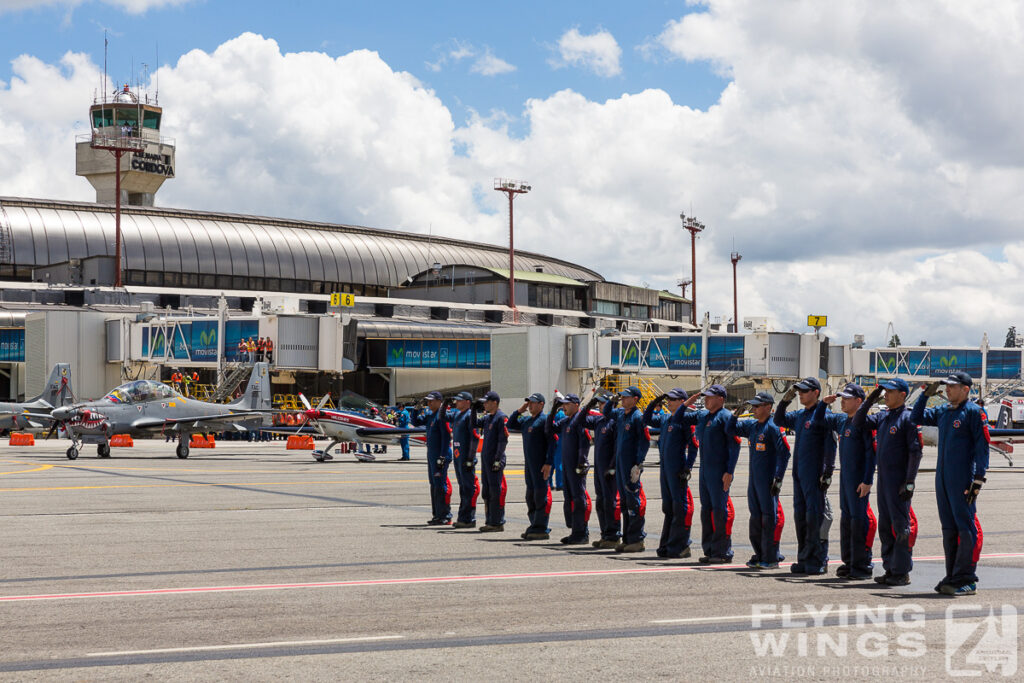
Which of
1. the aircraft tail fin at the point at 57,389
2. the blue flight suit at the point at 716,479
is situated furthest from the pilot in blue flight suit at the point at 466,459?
the aircraft tail fin at the point at 57,389

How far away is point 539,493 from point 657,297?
95.8 metres

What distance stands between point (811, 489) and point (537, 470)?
4.56 metres

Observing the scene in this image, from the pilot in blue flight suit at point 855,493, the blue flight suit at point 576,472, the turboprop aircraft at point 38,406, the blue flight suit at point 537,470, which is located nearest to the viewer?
the pilot in blue flight suit at point 855,493

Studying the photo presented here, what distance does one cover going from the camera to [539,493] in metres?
15.5

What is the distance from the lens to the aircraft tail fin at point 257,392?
152 ft

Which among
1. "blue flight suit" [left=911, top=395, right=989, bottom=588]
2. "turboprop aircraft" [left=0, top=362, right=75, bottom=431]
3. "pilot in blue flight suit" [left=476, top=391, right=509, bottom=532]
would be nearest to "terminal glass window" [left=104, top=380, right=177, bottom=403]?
"turboprop aircraft" [left=0, top=362, right=75, bottom=431]

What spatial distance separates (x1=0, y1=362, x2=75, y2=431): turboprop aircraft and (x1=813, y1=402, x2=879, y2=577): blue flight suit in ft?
134

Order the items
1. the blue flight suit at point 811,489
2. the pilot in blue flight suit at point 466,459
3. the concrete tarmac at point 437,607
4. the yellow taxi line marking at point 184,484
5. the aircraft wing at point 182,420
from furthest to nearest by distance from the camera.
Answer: the aircraft wing at point 182,420
the yellow taxi line marking at point 184,484
the pilot in blue flight suit at point 466,459
the blue flight suit at point 811,489
the concrete tarmac at point 437,607

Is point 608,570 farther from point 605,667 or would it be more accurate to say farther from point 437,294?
point 437,294

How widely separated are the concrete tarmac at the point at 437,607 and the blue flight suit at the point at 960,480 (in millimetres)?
360

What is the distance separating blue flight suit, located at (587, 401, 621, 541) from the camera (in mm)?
14641

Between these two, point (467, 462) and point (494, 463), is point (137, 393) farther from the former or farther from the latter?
point (494, 463)

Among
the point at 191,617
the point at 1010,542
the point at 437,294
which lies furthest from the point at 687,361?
the point at 191,617

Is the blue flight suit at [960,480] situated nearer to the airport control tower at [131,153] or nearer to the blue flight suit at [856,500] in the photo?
the blue flight suit at [856,500]
